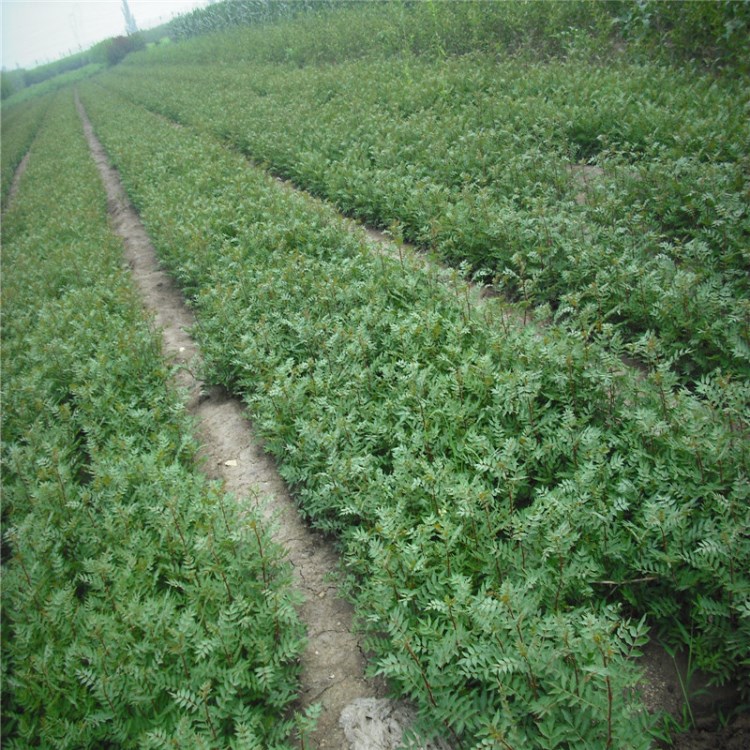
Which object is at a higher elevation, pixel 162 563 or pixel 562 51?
pixel 562 51

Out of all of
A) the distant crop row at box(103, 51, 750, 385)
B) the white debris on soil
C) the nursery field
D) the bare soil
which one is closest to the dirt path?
the white debris on soil

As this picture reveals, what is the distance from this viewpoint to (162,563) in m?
3.23

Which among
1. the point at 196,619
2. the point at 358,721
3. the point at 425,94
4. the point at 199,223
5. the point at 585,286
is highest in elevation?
the point at 425,94

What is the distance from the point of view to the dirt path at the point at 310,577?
253 centimetres

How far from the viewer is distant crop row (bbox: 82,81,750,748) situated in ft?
7.77

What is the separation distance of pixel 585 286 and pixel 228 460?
10.9 feet

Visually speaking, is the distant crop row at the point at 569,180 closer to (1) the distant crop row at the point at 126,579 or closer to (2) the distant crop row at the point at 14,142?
(1) the distant crop row at the point at 126,579

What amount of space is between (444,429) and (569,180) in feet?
14.7

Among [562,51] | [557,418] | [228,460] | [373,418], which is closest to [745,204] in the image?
[557,418]

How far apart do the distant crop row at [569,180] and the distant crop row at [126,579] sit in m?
2.86

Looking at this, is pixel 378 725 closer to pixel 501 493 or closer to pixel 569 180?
pixel 501 493

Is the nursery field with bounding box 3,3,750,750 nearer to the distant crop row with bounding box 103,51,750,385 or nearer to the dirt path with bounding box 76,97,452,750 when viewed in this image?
the distant crop row with bounding box 103,51,750,385

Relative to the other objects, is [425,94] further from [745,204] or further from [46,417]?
[46,417]

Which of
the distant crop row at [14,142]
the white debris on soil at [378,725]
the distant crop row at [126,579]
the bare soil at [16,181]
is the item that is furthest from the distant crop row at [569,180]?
the distant crop row at [14,142]
